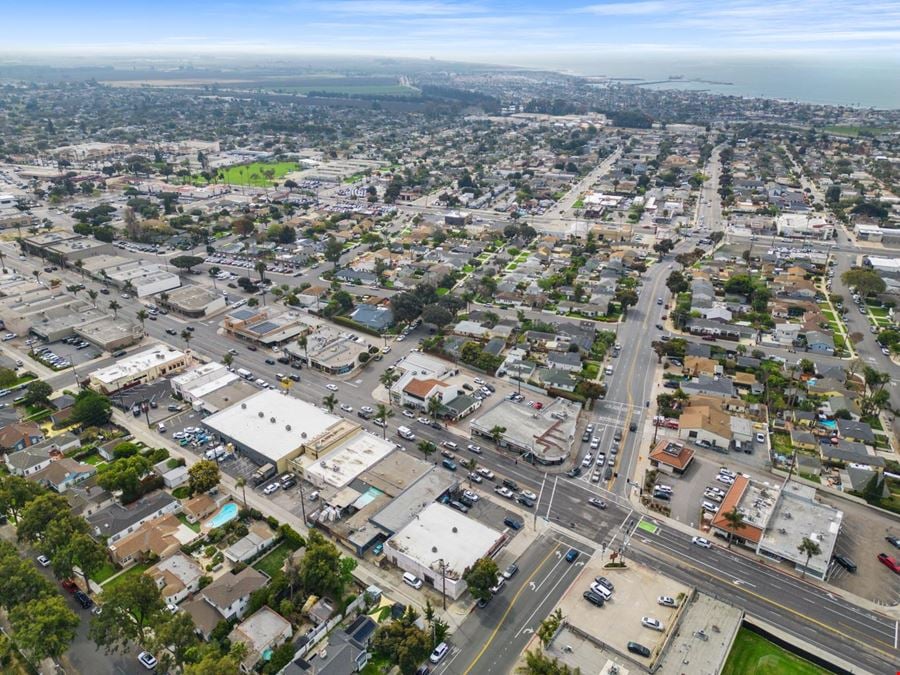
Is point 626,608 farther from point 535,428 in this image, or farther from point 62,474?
point 62,474

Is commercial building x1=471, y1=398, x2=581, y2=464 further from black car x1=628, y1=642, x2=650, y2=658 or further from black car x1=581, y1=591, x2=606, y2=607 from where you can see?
black car x1=628, y1=642, x2=650, y2=658

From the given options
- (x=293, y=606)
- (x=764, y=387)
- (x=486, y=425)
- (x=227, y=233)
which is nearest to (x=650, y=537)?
(x=486, y=425)

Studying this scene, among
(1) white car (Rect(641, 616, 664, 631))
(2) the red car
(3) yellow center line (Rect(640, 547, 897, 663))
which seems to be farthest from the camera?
(2) the red car

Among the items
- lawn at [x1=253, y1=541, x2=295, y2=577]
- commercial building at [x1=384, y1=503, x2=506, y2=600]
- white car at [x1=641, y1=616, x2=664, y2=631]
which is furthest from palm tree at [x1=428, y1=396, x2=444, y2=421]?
white car at [x1=641, y1=616, x2=664, y2=631]

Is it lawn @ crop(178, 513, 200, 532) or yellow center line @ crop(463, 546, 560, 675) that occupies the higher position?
yellow center line @ crop(463, 546, 560, 675)

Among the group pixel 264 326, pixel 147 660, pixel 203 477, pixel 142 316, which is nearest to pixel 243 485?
pixel 203 477

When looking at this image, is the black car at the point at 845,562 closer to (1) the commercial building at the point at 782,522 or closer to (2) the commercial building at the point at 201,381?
(1) the commercial building at the point at 782,522
